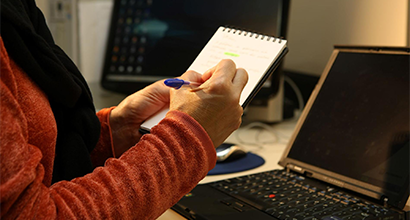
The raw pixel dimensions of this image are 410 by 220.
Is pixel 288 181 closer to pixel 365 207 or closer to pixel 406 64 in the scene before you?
pixel 365 207

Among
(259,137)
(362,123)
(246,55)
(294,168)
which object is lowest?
(259,137)

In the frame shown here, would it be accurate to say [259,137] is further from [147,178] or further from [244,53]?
[147,178]

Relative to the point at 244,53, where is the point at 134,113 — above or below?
below

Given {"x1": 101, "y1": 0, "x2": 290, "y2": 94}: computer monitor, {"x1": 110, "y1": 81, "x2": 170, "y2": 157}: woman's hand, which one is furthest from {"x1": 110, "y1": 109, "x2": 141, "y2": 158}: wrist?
{"x1": 101, "y1": 0, "x2": 290, "y2": 94}: computer monitor

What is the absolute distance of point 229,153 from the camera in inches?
33.6

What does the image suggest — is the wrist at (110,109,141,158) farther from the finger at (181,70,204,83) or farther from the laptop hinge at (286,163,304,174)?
the laptop hinge at (286,163,304,174)

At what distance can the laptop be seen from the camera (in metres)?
0.57

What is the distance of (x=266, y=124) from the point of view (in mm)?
1248

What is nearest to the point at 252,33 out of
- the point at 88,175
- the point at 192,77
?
the point at 192,77

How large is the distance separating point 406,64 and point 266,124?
2.01 ft

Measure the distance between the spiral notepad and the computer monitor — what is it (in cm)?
43

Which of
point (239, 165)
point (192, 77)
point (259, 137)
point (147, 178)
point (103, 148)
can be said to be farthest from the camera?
point (259, 137)

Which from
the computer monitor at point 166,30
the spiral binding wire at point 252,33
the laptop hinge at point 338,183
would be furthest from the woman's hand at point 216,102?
the computer monitor at point 166,30

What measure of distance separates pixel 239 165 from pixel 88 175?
1.44 ft
